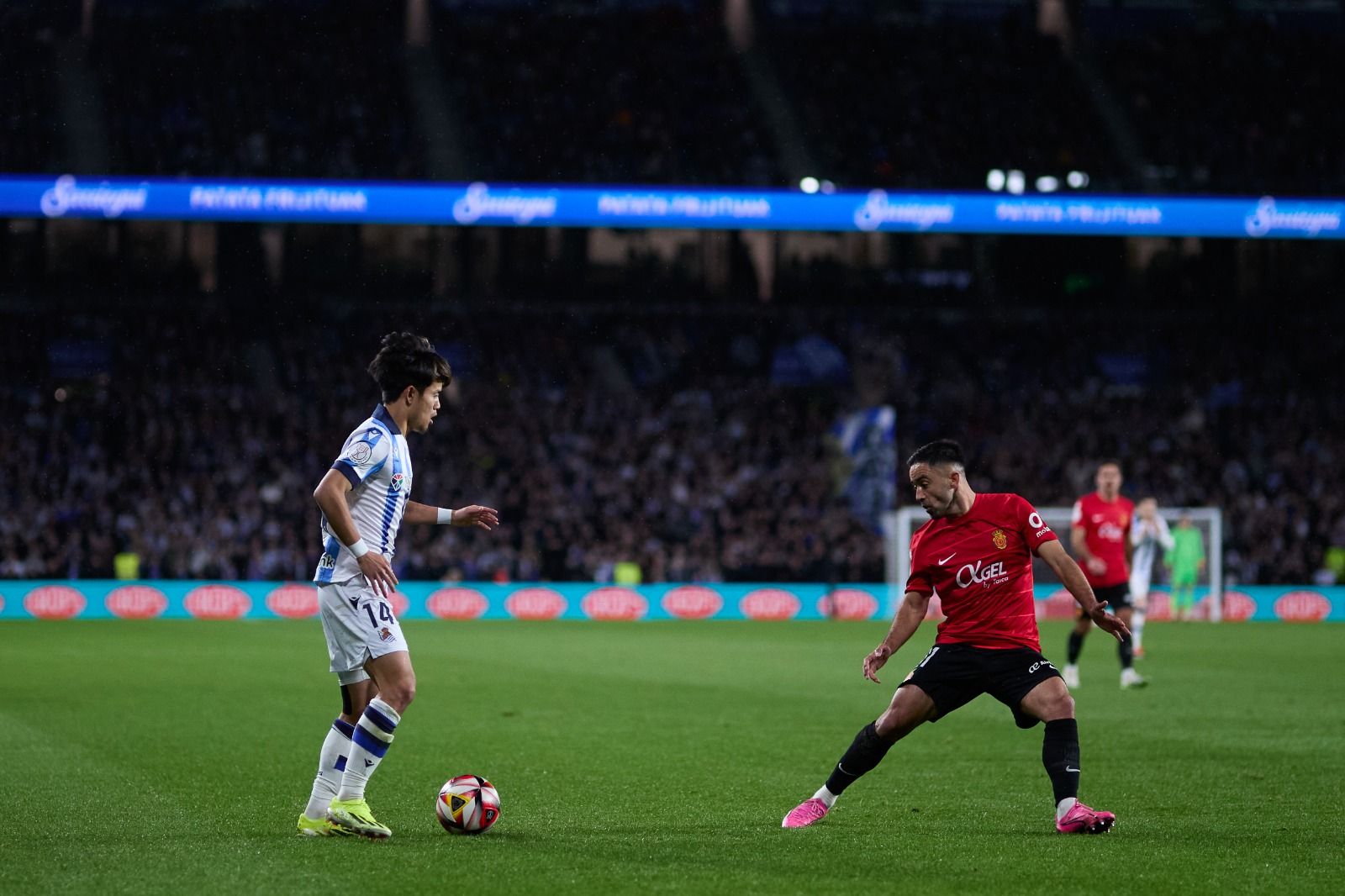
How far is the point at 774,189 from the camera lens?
34.6 metres

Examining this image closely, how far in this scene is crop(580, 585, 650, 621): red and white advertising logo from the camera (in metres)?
31.1

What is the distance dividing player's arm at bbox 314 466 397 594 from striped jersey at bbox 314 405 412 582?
111mm

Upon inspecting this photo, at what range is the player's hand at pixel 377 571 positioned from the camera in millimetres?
7046

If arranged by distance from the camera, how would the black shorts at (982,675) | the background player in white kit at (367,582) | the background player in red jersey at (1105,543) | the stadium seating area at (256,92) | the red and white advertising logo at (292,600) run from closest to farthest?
1. the background player in white kit at (367,582)
2. the black shorts at (982,675)
3. the background player in red jersey at (1105,543)
4. the red and white advertising logo at (292,600)
5. the stadium seating area at (256,92)

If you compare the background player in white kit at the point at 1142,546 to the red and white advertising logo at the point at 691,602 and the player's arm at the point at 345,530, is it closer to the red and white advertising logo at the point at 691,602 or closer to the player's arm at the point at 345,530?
the red and white advertising logo at the point at 691,602

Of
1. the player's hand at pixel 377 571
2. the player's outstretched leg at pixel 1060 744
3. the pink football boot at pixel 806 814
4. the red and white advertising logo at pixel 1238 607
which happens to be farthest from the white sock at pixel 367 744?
the red and white advertising logo at pixel 1238 607

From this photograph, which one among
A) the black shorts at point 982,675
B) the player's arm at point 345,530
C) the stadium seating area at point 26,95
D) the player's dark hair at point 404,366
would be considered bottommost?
Answer: the black shorts at point 982,675

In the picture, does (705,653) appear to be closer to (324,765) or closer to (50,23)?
(324,765)

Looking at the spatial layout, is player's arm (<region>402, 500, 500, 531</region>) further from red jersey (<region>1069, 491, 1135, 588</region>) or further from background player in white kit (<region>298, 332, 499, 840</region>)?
red jersey (<region>1069, 491, 1135, 588</region>)

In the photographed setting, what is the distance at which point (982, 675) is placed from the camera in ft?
25.9

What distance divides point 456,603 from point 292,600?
3.15m

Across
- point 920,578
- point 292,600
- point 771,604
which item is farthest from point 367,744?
point 771,604

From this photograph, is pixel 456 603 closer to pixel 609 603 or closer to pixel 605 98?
pixel 609 603

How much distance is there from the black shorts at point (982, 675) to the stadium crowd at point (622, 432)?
24.9 m
